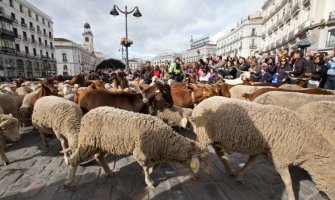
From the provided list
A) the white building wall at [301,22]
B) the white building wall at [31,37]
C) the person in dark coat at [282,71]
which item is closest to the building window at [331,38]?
the white building wall at [301,22]

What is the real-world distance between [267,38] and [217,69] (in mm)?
52221

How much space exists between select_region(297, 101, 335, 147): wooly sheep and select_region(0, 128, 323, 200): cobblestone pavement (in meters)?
0.94

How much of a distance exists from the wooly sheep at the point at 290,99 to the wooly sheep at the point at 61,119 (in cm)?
436

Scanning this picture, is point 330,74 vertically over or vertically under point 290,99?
over

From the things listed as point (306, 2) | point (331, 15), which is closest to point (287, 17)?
point (306, 2)

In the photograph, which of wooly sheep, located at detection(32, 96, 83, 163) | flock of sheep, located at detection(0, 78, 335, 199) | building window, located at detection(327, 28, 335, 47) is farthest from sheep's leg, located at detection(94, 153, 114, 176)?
building window, located at detection(327, 28, 335, 47)

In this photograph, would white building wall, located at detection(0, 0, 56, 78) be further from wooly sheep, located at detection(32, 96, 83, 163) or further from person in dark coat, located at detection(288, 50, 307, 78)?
person in dark coat, located at detection(288, 50, 307, 78)

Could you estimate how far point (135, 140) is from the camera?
9.95ft

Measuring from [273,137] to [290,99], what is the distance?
243 cm

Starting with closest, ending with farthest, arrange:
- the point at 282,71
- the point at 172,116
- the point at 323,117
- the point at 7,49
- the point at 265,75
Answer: the point at 323,117 → the point at 172,116 → the point at 282,71 → the point at 265,75 → the point at 7,49

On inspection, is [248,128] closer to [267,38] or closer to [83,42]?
[267,38]

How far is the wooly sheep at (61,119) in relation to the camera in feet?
12.4

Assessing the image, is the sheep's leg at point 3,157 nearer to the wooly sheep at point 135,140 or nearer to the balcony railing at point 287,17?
the wooly sheep at point 135,140

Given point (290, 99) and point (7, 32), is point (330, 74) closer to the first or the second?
point (290, 99)
